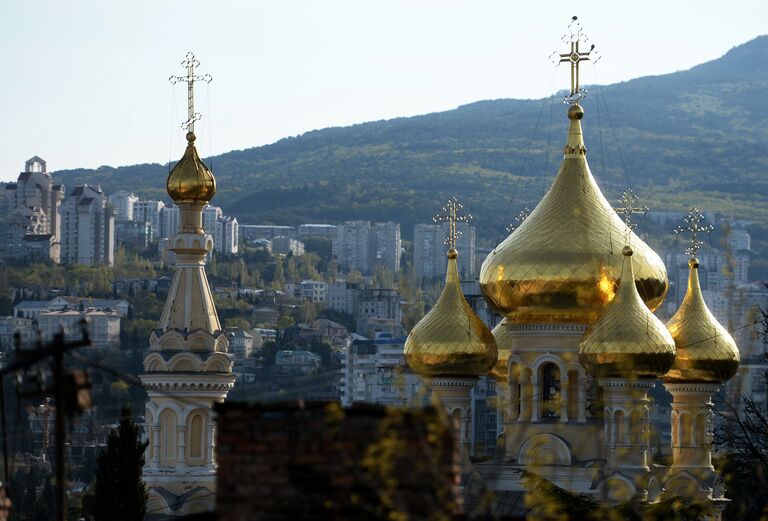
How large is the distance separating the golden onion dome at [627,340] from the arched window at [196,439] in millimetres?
6183

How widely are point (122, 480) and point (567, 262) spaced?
661cm

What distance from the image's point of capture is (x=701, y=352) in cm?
3341

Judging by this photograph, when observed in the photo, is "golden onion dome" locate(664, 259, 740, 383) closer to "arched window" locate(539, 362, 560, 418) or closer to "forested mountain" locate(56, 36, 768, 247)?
"arched window" locate(539, 362, 560, 418)

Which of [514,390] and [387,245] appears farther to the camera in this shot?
[387,245]

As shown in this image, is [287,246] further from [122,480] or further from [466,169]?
[122,480]

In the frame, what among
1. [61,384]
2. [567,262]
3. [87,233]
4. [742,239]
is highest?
[87,233]

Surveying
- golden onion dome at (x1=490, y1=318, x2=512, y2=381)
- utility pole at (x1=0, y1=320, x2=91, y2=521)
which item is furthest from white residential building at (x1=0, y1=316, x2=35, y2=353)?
utility pole at (x1=0, y1=320, x2=91, y2=521)

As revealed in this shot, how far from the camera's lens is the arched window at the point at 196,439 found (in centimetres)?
3566

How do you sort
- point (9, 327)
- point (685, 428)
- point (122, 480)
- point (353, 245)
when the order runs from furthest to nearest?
point (353, 245), point (9, 327), point (122, 480), point (685, 428)

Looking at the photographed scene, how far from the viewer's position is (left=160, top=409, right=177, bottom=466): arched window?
35688mm

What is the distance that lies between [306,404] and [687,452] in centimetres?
2113

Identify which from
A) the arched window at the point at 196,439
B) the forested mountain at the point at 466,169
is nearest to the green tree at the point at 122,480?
the arched window at the point at 196,439

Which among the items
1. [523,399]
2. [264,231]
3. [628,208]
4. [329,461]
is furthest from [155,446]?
[264,231]

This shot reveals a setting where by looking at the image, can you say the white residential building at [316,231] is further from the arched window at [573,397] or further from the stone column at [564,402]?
the stone column at [564,402]
